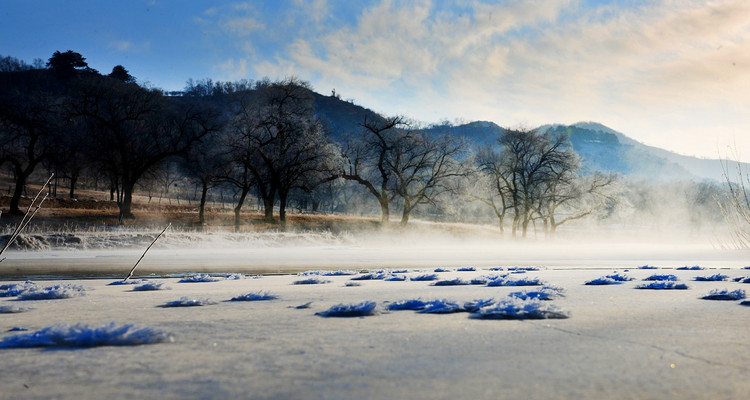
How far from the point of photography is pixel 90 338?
10.3ft

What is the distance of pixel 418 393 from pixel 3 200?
194 feet

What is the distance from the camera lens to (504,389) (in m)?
2.23

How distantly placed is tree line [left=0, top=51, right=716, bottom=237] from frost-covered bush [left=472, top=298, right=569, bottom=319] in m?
37.5

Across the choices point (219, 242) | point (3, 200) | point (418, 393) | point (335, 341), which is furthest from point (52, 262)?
point (3, 200)

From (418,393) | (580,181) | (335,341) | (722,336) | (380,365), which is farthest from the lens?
(580,181)

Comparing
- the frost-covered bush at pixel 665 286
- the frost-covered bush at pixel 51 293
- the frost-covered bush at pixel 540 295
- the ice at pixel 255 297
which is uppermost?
the frost-covered bush at pixel 540 295

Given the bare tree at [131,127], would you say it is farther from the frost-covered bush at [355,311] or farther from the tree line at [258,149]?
the frost-covered bush at [355,311]

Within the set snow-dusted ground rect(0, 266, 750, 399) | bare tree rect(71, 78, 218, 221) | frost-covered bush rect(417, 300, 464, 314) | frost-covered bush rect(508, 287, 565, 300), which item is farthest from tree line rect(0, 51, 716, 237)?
snow-dusted ground rect(0, 266, 750, 399)

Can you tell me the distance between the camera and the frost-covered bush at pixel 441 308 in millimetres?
4531

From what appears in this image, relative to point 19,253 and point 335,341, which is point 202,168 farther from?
point 335,341

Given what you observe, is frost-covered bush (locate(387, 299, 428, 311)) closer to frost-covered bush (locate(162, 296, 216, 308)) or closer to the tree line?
frost-covered bush (locate(162, 296, 216, 308))

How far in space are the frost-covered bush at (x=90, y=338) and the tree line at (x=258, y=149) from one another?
37730mm

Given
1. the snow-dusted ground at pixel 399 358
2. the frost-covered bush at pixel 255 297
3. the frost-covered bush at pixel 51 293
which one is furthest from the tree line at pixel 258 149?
the snow-dusted ground at pixel 399 358

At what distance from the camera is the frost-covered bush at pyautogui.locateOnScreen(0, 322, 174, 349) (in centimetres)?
315
